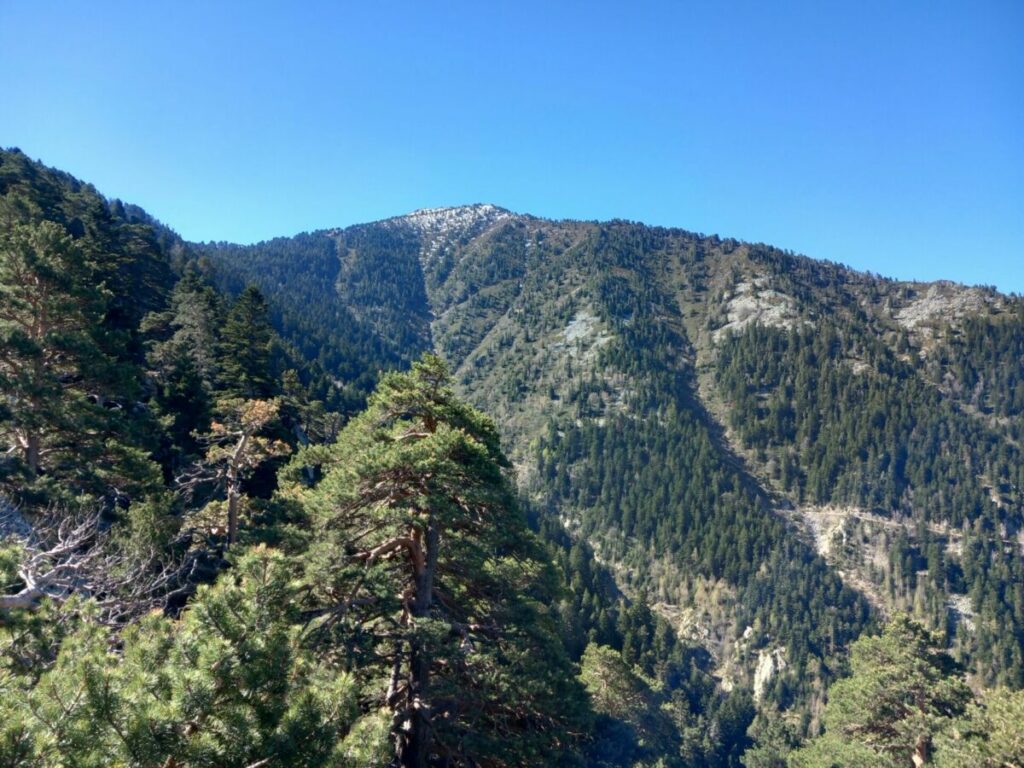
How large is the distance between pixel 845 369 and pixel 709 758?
5333 inches

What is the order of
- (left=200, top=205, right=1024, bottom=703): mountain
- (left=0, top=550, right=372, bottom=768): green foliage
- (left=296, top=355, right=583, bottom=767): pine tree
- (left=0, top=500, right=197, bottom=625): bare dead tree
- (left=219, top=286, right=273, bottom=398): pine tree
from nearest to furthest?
(left=0, top=550, right=372, bottom=768): green foliage < (left=0, top=500, right=197, bottom=625): bare dead tree < (left=296, top=355, right=583, bottom=767): pine tree < (left=219, top=286, right=273, bottom=398): pine tree < (left=200, top=205, right=1024, bottom=703): mountain

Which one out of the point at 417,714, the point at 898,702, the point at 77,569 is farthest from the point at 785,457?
the point at 77,569

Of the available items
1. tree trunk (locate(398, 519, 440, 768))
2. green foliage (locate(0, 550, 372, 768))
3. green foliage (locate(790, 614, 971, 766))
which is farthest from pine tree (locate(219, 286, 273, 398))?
green foliage (locate(790, 614, 971, 766))

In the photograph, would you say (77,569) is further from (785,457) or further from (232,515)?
(785,457)

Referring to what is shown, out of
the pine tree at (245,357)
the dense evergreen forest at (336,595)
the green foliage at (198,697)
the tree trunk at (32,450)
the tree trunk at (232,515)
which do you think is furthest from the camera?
the pine tree at (245,357)

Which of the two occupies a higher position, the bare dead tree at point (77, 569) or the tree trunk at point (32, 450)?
the tree trunk at point (32, 450)

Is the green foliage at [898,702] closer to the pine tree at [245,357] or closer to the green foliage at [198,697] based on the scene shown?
the green foliage at [198,697]

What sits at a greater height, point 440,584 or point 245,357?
point 245,357

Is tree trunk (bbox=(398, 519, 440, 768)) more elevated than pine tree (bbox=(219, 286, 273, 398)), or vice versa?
pine tree (bbox=(219, 286, 273, 398))

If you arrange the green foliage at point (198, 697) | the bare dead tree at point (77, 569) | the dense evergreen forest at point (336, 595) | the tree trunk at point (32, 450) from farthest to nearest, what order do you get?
the tree trunk at point (32, 450)
the bare dead tree at point (77, 569)
the dense evergreen forest at point (336, 595)
the green foliage at point (198, 697)

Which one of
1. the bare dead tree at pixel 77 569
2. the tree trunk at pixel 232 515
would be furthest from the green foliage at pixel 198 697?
the tree trunk at pixel 232 515

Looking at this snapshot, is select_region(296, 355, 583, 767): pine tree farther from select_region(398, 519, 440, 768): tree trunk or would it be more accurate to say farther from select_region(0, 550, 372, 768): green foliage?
select_region(0, 550, 372, 768): green foliage

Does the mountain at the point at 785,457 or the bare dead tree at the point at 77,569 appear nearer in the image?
the bare dead tree at the point at 77,569

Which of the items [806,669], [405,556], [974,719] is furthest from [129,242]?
[806,669]
